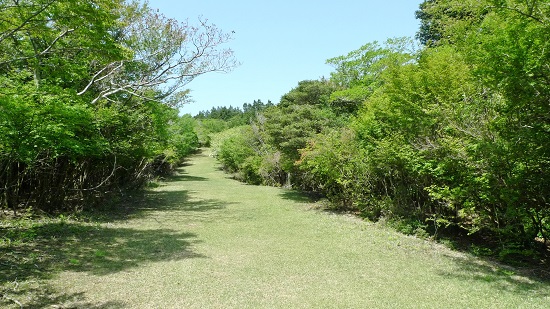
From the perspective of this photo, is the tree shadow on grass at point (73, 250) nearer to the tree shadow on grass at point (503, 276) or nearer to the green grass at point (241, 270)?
the green grass at point (241, 270)

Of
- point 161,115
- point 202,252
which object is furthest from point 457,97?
point 161,115

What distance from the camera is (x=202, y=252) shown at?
27.6ft

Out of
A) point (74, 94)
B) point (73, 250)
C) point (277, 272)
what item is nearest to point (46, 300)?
point (73, 250)

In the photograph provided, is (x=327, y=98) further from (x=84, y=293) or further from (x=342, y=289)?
(x=84, y=293)

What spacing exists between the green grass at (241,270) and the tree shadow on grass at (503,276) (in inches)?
0.9

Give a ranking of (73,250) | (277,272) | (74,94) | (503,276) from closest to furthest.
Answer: (277,272)
(503,276)
(73,250)
(74,94)

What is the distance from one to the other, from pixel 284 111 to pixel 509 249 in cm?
1614

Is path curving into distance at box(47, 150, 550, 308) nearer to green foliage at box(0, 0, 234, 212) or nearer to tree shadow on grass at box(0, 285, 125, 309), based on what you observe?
tree shadow on grass at box(0, 285, 125, 309)

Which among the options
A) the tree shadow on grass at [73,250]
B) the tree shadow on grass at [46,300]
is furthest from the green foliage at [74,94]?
the tree shadow on grass at [46,300]

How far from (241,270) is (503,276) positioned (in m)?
5.23

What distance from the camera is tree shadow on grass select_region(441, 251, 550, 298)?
20.6 ft

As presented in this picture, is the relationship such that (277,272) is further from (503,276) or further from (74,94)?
(74,94)

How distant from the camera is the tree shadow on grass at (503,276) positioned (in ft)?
20.6

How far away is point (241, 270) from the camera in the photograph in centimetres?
704
